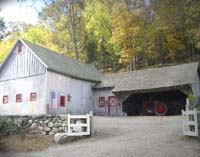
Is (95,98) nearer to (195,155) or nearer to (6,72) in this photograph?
(6,72)

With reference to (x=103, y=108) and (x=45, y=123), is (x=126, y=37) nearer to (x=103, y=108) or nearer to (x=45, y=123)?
(x=103, y=108)

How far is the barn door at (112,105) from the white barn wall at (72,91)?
4.76 ft

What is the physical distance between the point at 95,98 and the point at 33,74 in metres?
5.24

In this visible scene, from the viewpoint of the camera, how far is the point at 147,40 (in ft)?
84.8

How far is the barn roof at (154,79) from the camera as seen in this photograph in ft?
49.1

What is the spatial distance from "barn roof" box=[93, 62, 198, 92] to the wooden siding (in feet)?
16.5

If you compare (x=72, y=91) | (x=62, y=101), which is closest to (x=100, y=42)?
(x=72, y=91)

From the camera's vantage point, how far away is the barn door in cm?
1760

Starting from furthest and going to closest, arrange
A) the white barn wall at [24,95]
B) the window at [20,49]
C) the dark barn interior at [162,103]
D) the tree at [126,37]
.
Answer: the tree at [126,37] → the dark barn interior at [162,103] → the window at [20,49] → the white barn wall at [24,95]

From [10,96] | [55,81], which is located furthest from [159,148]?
[10,96]

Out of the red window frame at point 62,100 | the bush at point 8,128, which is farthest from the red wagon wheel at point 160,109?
the bush at point 8,128

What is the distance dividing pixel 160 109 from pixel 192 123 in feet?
30.5

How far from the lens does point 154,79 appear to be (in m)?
16.3

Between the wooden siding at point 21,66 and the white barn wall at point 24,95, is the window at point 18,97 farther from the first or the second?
the wooden siding at point 21,66
